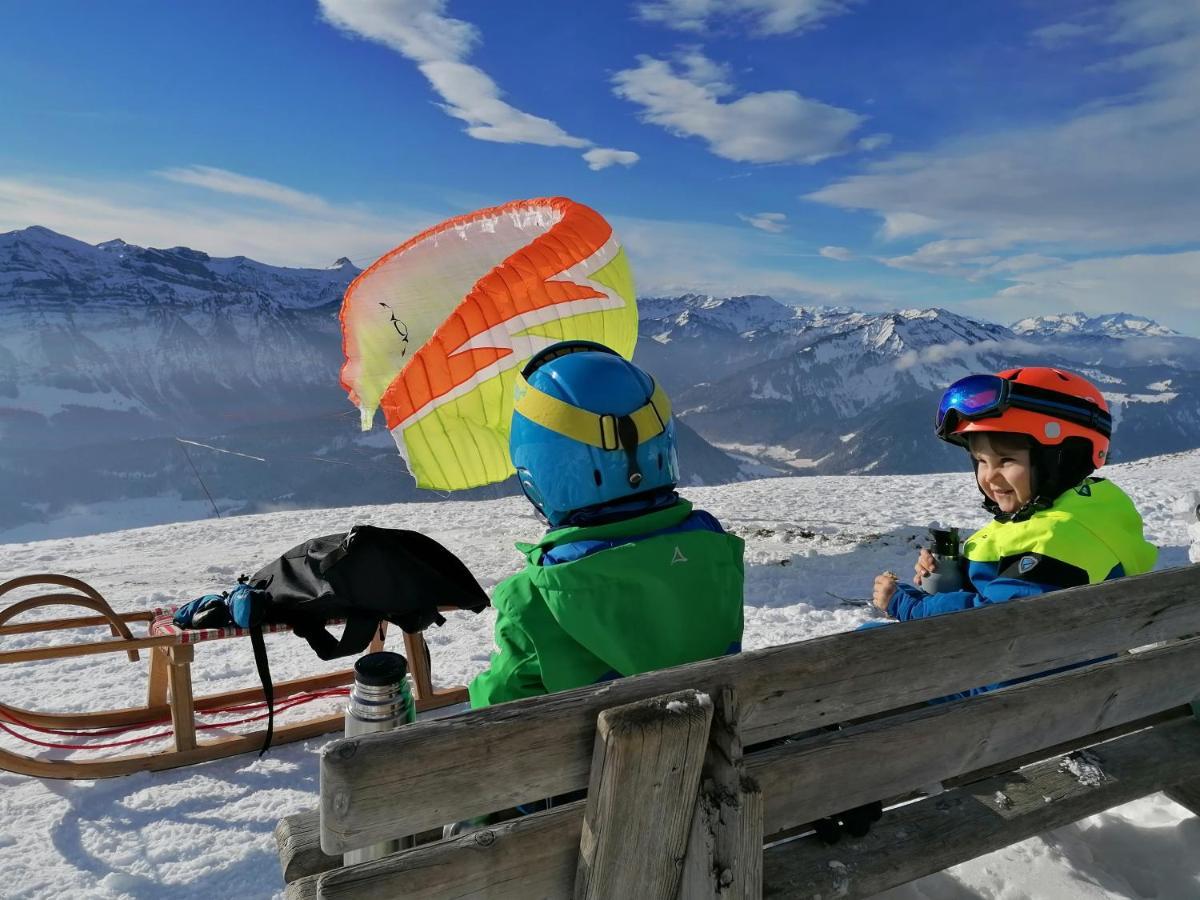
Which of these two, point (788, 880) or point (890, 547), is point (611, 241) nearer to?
point (890, 547)

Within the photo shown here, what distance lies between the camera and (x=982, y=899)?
2.69 metres

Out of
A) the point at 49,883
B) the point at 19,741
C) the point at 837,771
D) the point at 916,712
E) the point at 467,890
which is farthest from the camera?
the point at 19,741

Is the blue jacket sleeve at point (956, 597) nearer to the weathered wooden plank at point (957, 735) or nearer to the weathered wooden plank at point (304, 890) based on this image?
the weathered wooden plank at point (957, 735)

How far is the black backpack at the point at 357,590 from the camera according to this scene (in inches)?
148

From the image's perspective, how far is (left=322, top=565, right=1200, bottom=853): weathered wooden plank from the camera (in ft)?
4.58

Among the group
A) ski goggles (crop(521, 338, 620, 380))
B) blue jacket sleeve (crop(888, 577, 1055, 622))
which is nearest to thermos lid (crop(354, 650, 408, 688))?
ski goggles (crop(521, 338, 620, 380))

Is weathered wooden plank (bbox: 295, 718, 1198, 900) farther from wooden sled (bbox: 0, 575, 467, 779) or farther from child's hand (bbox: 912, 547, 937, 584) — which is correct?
wooden sled (bbox: 0, 575, 467, 779)

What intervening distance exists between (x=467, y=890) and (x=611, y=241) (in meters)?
8.82

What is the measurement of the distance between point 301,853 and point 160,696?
353cm

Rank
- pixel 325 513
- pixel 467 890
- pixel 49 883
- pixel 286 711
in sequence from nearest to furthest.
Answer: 1. pixel 467 890
2. pixel 49 883
3. pixel 286 711
4. pixel 325 513

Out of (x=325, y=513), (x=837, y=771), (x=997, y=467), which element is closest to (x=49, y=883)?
(x=837, y=771)

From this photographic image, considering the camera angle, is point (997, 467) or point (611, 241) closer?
point (997, 467)

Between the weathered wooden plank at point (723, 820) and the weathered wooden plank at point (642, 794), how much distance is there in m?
0.04

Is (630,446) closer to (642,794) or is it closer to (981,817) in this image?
(642,794)
